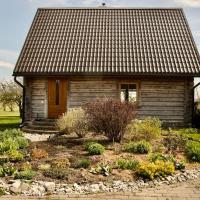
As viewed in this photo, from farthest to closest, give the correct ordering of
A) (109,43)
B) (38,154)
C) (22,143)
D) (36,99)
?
1. (109,43)
2. (36,99)
3. (22,143)
4. (38,154)

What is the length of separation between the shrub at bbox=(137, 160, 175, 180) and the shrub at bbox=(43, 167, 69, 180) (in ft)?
6.03

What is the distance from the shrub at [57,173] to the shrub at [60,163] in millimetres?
470

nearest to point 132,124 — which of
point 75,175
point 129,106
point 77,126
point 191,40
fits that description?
point 129,106

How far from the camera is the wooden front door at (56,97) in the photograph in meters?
21.9

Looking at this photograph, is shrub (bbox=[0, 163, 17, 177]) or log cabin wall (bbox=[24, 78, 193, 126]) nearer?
shrub (bbox=[0, 163, 17, 177])

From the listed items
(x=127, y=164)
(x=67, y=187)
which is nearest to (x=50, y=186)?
(x=67, y=187)

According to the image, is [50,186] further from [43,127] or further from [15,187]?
[43,127]

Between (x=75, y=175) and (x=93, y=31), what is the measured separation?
14.9 metres

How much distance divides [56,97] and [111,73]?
315cm

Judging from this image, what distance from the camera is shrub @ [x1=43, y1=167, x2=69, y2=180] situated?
10.4m

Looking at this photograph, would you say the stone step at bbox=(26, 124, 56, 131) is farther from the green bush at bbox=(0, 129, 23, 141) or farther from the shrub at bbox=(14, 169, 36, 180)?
the shrub at bbox=(14, 169, 36, 180)

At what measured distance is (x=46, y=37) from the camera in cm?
2375

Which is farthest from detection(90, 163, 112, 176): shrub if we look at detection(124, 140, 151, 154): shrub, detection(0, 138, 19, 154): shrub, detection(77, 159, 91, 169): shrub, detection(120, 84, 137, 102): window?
detection(120, 84, 137, 102): window

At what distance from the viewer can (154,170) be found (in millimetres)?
10688
